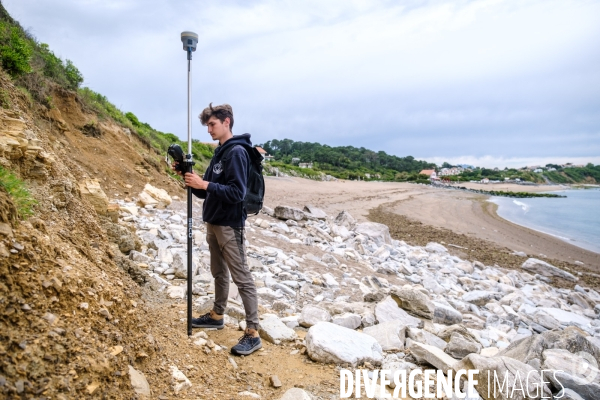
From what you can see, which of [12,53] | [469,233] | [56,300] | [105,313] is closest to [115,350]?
[105,313]

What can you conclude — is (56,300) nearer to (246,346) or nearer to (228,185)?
(228,185)

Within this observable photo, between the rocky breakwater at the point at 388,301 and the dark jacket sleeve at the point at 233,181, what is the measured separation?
Answer: 160 centimetres

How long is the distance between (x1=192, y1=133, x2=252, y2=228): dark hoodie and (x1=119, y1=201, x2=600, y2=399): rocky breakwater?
1.37 metres

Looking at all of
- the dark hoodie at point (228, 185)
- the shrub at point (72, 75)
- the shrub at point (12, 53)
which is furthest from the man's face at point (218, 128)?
the shrub at point (72, 75)

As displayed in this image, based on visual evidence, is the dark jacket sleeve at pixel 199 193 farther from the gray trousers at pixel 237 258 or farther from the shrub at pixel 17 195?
the shrub at pixel 17 195

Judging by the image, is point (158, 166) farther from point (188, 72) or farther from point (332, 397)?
point (332, 397)

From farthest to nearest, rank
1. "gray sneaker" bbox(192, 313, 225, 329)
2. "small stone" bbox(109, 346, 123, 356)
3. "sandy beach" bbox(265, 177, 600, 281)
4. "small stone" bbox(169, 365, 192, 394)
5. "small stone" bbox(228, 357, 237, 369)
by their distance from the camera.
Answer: "sandy beach" bbox(265, 177, 600, 281) → "gray sneaker" bbox(192, 313, 225, 329) → "small stone" bbox(228, 357, 237, 369) → "small stone" bbox(169, 365, 192, 394) → "small stone" bbox(109, 346, 123, 356)

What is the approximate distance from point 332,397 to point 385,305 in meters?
2.60

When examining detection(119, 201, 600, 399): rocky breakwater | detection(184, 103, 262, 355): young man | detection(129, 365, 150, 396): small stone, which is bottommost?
detection(119, 201, 600, 399): rocky breakwater

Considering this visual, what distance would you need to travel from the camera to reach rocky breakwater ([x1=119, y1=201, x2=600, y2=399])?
154 inches

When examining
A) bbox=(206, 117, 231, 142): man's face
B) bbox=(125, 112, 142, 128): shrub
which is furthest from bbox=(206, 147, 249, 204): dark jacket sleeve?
bbox=(125, 112, 142, 128): shrub

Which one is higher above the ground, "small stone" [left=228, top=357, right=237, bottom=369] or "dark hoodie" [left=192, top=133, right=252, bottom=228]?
"dark hoodie" [left=192, top=133, right=252, bottom=228]

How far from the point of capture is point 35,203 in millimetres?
3115

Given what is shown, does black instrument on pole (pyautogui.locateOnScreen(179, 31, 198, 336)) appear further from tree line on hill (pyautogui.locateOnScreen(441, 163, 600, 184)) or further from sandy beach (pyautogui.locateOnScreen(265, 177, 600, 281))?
tree line on hill (pyautogui.locateOnScreen(441, 163, 600, 184))
